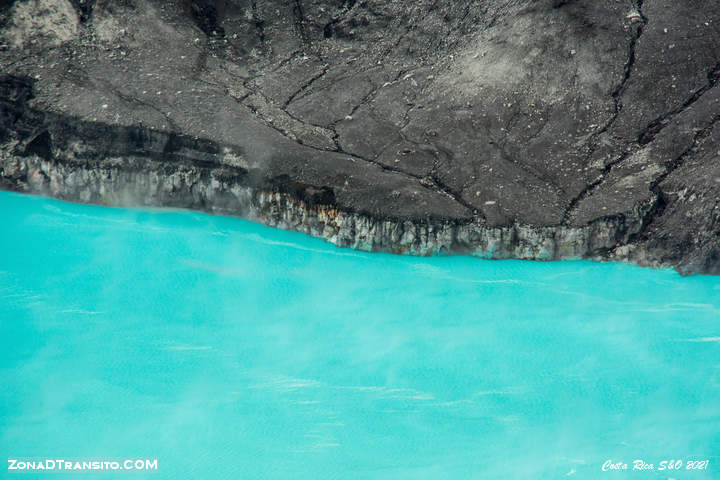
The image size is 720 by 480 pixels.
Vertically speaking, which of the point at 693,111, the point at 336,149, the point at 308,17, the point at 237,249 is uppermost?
the point at 308,17

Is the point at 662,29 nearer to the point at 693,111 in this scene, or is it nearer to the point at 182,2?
the point at 693,111

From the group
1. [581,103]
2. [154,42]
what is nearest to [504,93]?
[581,103]

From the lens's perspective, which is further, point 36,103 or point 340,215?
point 36,103

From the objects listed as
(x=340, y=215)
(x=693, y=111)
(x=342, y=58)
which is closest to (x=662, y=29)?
(x=693, y=111)

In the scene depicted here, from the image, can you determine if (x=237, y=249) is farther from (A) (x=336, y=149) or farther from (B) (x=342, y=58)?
(B) (x=342, y=58)

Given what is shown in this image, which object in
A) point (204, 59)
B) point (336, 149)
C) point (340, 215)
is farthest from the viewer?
point (204, 59)

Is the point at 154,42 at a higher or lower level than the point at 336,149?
higher

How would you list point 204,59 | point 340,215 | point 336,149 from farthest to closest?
point 204,59
point 336,149
point 340,215
